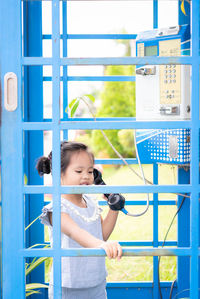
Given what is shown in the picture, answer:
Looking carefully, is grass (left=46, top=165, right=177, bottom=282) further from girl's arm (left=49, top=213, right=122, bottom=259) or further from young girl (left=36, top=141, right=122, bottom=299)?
girl's arm (left=49, top=213, right=122, bottom=259)

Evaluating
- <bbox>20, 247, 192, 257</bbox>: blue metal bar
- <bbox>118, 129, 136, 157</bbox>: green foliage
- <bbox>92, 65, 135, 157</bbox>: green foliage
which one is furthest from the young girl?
<bbox>92, 65, 135, 157</bbox>: green foliage

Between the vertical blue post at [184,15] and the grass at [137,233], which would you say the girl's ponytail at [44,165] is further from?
the vertical blue post at [184,15]

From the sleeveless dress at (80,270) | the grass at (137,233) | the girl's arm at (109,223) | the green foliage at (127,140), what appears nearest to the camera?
the sleeveless dress at (80,270)

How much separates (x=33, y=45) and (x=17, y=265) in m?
1.51

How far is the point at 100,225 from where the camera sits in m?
2.10

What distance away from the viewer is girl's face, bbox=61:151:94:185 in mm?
2010

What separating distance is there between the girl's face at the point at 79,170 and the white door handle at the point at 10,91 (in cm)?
67

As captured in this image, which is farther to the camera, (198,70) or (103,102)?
(103,102)

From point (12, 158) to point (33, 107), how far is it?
1.19 metres

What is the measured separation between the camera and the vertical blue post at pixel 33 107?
2.54m

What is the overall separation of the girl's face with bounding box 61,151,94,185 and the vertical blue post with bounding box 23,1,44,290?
2.01 feet

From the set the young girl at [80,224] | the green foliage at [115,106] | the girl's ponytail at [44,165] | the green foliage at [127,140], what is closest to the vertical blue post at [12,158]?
the young girl at [80,224]

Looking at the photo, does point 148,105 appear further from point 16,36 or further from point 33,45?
point 16,36

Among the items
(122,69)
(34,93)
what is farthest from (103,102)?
(34,93)
